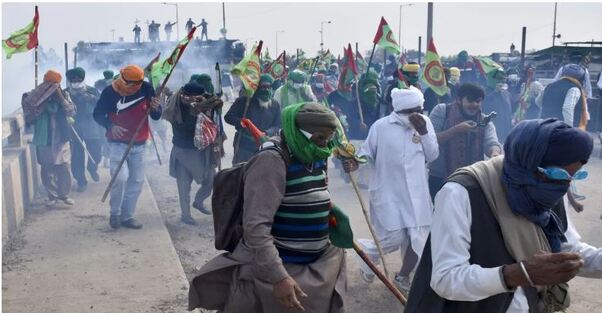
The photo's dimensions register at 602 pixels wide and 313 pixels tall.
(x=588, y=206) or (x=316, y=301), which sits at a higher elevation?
(x=316, y=301)

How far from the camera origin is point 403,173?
5641mm

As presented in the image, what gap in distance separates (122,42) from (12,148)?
1064 inches

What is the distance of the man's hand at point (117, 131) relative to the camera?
7668 millimetres

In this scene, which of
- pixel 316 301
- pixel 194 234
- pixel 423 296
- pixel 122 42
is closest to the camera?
pixel 423 296

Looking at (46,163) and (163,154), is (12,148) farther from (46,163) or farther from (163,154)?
(163,154)

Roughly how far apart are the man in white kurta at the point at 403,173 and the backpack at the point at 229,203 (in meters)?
2.27

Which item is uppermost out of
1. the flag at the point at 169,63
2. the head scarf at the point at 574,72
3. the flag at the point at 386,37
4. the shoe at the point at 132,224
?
the flag at the point at 386,37

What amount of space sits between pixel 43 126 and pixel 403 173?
5.02 m

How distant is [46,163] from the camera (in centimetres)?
904

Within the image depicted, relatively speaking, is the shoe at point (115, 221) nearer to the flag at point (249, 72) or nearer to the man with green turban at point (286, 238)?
the flag at point (249, 72)

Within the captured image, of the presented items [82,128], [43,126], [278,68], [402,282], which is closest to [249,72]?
[43,126]

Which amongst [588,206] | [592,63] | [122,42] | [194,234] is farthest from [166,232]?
[122,42]

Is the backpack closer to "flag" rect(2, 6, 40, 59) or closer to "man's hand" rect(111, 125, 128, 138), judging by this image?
"man's hand" rect(111, 125, 128, 138)

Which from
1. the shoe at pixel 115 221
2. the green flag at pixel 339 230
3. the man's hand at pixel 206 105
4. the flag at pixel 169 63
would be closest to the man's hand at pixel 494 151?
the green flag at pixel 339 230
